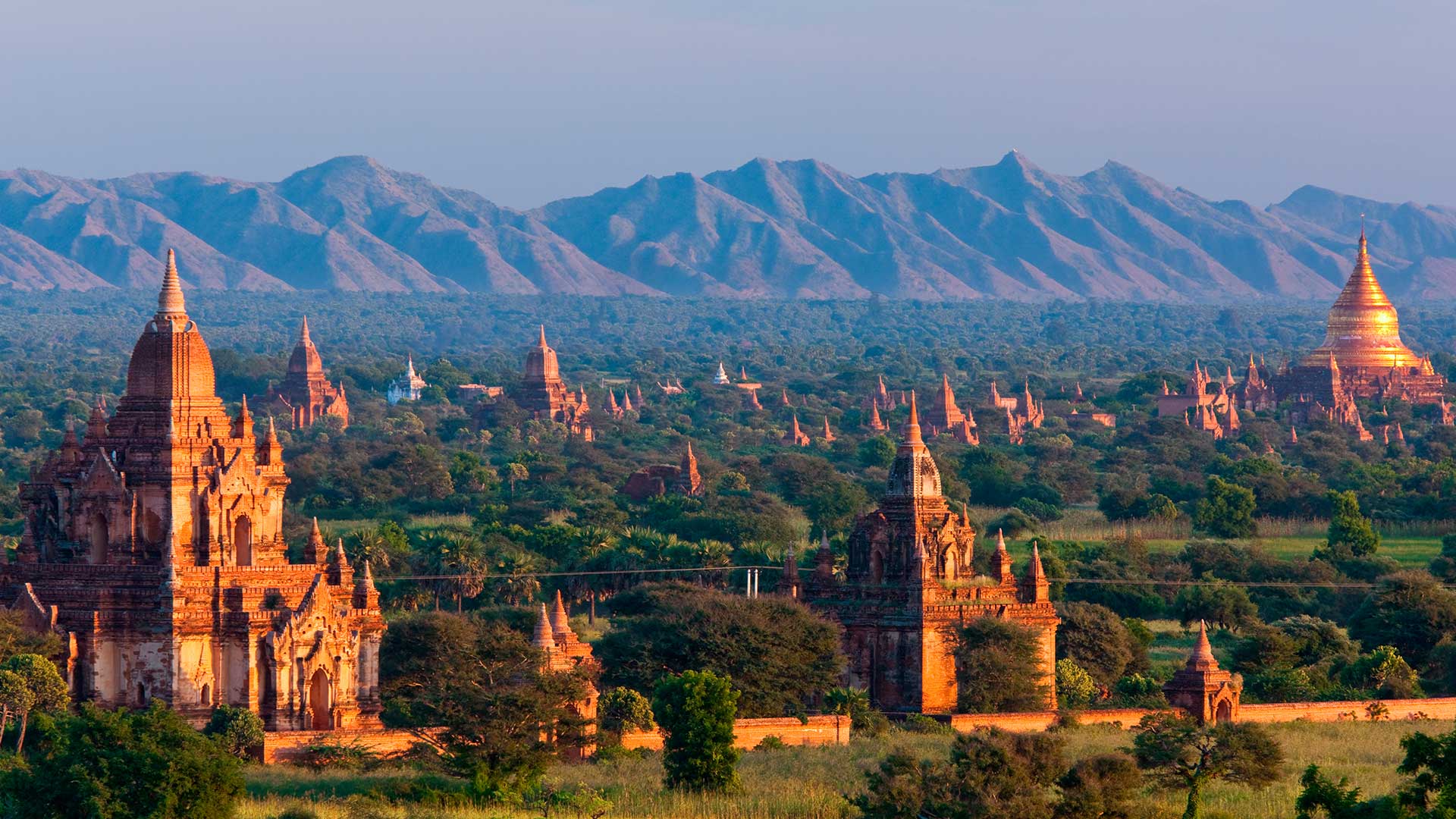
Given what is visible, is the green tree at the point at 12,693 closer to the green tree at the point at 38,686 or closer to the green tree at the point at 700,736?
Answer: the green tree at the point at 38,686

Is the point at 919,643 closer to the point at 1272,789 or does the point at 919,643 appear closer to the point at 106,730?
the point at 1272,789

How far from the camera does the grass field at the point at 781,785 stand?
3984 cm

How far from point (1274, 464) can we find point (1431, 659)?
167 ft

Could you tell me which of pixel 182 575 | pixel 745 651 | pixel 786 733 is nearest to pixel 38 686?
pixel 182 575

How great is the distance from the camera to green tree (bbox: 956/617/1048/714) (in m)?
50.0

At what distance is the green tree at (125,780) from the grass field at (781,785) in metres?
0.75

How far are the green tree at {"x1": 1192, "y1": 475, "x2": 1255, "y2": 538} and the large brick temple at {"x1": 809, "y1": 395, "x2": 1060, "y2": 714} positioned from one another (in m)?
35.1

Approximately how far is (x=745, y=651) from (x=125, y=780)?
13799 mm

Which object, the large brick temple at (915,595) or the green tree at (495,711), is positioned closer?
the green tree at (495,711)

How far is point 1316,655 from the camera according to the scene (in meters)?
58.3

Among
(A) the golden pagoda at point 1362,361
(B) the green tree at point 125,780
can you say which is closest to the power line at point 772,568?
(B) the green tree at point 125,780

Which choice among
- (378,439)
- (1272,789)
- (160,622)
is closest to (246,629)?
(160,622)

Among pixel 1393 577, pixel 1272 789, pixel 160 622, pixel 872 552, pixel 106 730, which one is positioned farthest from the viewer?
pixel 1393 577

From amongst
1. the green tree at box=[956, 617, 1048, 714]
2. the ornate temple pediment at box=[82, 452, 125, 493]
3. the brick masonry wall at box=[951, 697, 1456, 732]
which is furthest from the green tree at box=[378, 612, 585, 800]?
the green tree at box=[956, 617, 1048, 714]
